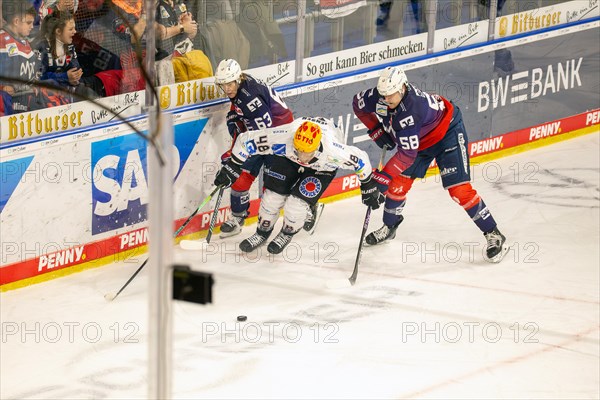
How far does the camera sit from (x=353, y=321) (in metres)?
6.43

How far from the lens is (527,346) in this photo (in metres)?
6.09

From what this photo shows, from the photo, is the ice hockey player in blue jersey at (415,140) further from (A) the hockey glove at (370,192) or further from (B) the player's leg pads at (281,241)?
(B) the player's leg pads at (281,241)

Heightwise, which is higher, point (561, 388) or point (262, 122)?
point (262, 122)

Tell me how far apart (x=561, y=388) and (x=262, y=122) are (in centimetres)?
291

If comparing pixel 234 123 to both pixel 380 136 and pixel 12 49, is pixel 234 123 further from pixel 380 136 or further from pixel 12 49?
pixel 12 49

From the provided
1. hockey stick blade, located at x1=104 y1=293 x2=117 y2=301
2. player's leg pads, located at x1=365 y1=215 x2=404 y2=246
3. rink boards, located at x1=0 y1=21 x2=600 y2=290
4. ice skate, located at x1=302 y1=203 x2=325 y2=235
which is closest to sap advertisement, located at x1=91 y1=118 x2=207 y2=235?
rink boards, located at x1=0 y1=21 x2=600 y2=290

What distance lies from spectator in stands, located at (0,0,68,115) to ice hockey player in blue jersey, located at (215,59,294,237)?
1.28 metres

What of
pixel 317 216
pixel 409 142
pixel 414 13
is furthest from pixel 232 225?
pixel 414 13

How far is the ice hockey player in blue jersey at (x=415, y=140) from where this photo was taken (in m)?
6.92

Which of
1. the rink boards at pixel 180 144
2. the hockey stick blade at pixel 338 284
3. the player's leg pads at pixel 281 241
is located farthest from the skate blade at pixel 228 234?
the hockey stick blade at pixel 338 284

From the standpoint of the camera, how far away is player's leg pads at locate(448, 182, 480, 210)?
7.23 metres

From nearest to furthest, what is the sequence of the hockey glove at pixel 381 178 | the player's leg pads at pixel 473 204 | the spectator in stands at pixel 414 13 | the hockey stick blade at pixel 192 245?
1. the hockey glove at pixel 381 178
2. the player's leg pads at pixel 473 204
3. the hockey stick blade at pixel 192 245
4. the spectator in stands at pixel 414 13

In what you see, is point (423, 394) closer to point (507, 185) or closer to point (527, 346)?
point (527, 346)

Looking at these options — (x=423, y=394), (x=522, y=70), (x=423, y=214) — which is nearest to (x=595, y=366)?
(x=423, y=394)
